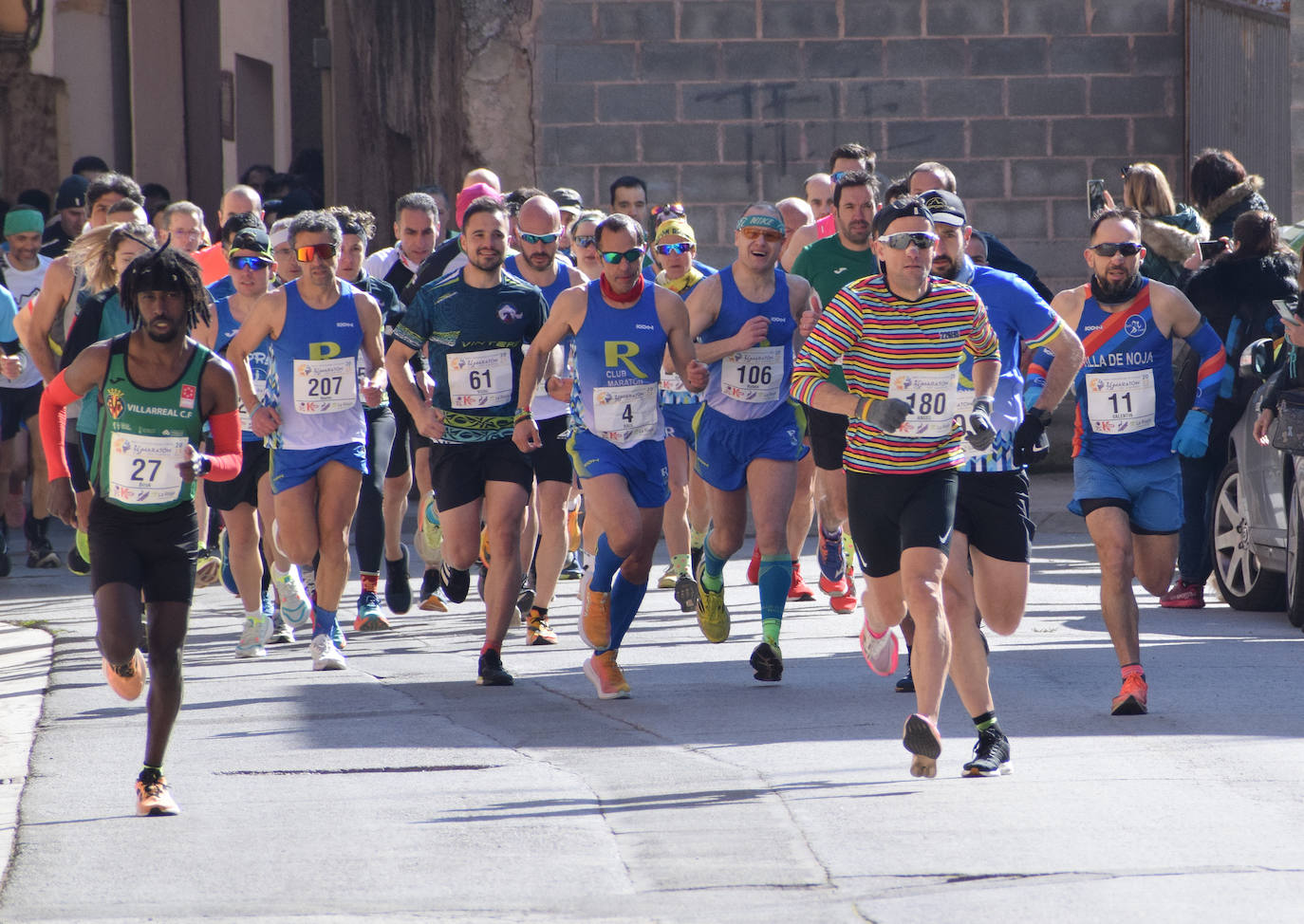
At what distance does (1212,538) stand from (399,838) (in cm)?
604

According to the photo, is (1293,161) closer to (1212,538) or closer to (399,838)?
(1212,538)

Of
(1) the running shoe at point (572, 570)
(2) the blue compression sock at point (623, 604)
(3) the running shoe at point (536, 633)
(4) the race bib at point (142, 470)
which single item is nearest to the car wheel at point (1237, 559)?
(3) the running shoe at point (536, 633)

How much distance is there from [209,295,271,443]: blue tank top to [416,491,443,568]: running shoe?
4.40ft

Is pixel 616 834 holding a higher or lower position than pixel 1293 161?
lower

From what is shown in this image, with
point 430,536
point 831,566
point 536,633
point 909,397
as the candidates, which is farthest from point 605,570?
point 430,536

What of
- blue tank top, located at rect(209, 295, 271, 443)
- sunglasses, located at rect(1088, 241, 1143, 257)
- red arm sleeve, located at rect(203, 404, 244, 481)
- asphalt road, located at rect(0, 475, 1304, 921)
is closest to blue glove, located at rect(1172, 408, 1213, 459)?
sunglasses, located at rect(1088, 241, 1143, 257)

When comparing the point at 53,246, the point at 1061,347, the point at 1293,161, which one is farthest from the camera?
the point at 1293,161

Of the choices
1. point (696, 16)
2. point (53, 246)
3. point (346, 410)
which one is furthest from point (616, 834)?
point (696, 16)

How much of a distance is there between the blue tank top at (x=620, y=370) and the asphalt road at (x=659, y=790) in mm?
1043

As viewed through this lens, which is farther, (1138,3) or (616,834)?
(1138,3)

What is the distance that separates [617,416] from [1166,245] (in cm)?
397

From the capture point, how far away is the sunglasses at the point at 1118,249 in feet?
27.1

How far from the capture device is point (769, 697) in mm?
8391

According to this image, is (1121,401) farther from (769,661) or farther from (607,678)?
(607,678)
